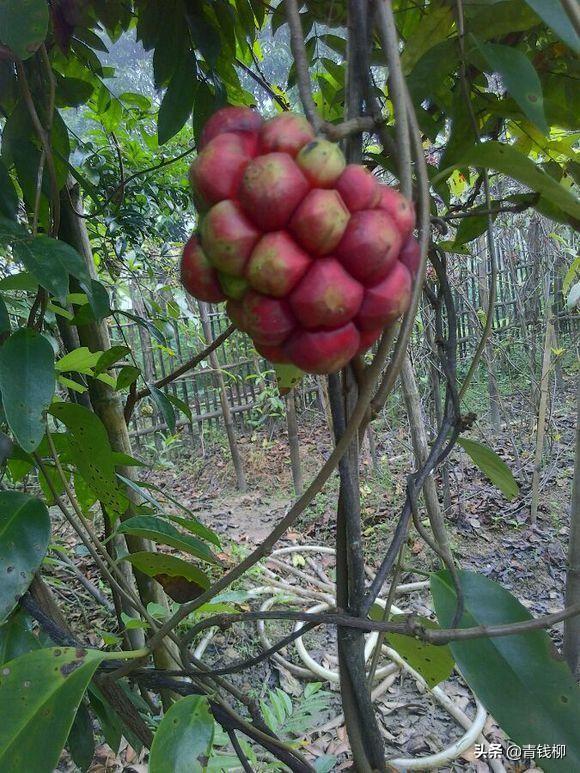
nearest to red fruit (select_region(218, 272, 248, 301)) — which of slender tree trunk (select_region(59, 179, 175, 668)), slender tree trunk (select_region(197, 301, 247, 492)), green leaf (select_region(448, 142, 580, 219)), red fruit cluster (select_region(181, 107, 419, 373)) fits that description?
red fruit cluster (select_region(181, 107, 419, 373))

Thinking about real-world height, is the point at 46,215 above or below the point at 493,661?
above

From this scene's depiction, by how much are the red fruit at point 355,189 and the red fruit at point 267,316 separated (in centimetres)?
7

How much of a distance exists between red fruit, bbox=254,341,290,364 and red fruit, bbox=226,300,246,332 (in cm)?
2

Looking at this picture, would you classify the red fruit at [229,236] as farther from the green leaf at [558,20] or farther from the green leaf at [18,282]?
the green leaf at [18,282]

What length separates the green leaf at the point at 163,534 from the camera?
0.61 meters

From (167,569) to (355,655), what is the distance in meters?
0.29

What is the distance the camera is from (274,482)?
370 centimetres

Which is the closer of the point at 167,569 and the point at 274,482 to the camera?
the point at 167,569

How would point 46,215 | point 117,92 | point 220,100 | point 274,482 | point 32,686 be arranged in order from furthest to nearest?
point 274,482, point 117,92, point 46,215, point 220,100, point 32,686

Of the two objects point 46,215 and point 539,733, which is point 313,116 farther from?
point 46,215

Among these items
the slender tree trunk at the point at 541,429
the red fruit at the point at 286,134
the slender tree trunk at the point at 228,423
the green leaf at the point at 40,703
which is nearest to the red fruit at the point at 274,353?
the red fruit at the point at 286,134

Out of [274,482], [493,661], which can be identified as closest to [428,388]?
[274,482]

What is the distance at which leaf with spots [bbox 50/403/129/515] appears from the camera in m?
0.68

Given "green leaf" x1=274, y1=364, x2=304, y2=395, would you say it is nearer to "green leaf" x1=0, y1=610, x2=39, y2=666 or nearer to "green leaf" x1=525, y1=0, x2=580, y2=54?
"green leaf" x1=525, y1=0, x2=580, y2=54
